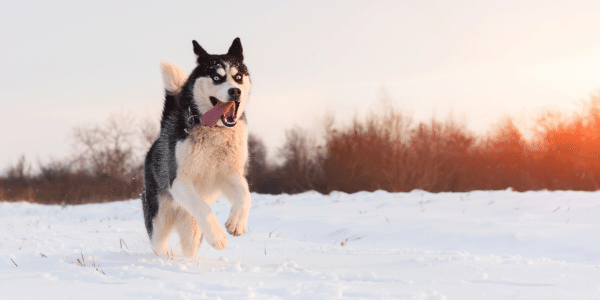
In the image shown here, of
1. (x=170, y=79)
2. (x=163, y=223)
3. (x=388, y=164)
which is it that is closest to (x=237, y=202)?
(x=163, y=223)

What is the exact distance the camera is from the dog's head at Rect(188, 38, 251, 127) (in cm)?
321

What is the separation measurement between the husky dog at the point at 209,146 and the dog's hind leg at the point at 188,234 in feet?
1.16

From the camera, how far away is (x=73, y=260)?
3410 millimetres

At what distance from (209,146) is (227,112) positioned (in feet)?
0.99

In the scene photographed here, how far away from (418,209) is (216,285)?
5827 millimetres

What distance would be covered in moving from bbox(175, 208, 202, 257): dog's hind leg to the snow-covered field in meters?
0.23

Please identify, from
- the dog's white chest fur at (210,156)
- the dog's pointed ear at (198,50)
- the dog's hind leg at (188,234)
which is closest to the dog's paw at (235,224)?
the dog's white chest fur at (210,156)

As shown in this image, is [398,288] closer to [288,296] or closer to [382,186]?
[288,296]

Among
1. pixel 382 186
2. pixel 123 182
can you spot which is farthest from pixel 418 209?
pixel 123 182

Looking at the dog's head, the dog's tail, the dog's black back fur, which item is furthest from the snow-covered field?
the dog's tail

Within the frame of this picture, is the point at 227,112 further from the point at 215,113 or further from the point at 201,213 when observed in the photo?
the point at 201,213

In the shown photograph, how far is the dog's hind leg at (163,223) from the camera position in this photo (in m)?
3.87

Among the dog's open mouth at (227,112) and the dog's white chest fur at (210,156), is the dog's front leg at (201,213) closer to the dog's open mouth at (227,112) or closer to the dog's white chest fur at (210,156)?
the dog's white chest fur at (210,156)

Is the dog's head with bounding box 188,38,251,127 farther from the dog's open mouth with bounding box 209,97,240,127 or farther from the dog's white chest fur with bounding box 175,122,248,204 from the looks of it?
the dog's white chest fur with bounding box 175,122,248,204
